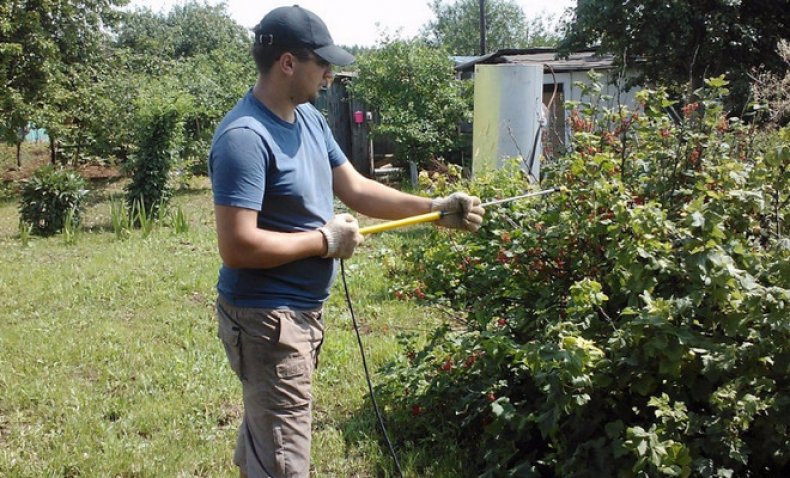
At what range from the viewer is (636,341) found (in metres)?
2.69

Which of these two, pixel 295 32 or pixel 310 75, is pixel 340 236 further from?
pixel 295 32

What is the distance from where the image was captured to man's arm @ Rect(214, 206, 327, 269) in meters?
2.41

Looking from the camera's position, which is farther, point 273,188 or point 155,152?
point 155,152

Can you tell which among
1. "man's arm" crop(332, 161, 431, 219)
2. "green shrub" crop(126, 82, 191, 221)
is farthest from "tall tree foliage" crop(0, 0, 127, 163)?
"man's arm" crop(332, 161, 431, 219)

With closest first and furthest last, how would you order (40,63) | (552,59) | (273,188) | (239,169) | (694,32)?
1. (239,169)
2. (273,188)
3. (694,32)
4. (40,63)
5. (552,59)

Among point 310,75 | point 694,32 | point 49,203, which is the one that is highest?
point 694,32

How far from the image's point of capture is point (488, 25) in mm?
49906

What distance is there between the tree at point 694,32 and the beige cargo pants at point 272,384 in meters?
10.0

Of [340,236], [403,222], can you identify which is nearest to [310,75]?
[340,236]

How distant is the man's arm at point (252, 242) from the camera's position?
95.0 inches

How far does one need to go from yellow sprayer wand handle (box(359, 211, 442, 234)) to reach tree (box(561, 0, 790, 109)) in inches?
364

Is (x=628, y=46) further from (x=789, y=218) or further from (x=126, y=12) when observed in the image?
(x=126, y=12)

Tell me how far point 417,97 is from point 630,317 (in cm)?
1248

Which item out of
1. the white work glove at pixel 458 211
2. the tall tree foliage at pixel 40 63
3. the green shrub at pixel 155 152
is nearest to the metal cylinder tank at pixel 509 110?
the white work glove at pixel 458 211
